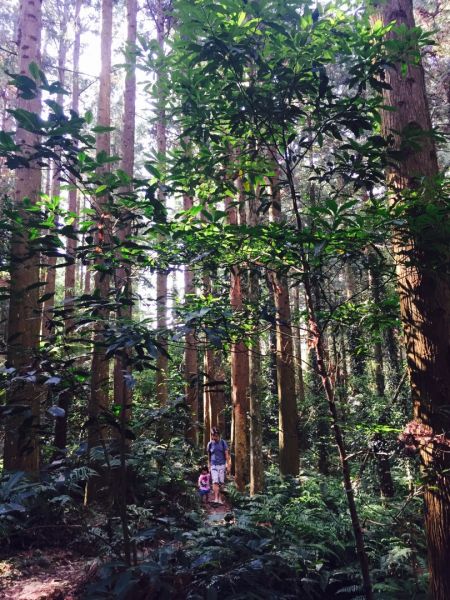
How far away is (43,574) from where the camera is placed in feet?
18.5

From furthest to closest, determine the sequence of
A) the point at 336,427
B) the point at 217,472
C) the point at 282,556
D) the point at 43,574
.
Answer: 1. the point at 217,472
2. the point at 43,574
3. the point at 282,556
4. the point at 336,427

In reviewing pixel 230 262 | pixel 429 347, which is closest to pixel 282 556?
pixel 429 347

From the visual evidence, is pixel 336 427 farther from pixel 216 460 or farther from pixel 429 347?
pixel 216 460

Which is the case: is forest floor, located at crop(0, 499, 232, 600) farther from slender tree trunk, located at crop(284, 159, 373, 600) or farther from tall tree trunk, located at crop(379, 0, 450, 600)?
tall tree trunk, located at crop(379, 0, 450, 600)

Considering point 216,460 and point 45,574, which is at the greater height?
point 216,460

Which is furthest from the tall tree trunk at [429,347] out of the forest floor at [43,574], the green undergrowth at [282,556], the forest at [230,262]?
the forest floor at [43,574]

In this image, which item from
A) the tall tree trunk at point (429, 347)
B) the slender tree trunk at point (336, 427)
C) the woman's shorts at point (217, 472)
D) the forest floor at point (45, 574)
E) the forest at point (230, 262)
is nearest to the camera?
the forest at point (230, 262)

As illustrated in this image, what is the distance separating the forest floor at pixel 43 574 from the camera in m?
5.00

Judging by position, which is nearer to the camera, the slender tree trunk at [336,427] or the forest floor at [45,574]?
the slender tree trunk at [336,427]

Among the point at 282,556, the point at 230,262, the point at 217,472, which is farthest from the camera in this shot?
the point at 217,472

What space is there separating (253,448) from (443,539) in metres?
5.61

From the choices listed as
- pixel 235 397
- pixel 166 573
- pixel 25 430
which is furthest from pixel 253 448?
pixel 25 430

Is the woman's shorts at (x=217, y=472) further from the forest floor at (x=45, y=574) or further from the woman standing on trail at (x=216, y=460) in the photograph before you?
the forest floor at (x=45, y=574)

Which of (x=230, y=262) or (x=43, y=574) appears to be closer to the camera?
(x=230, y=262)
